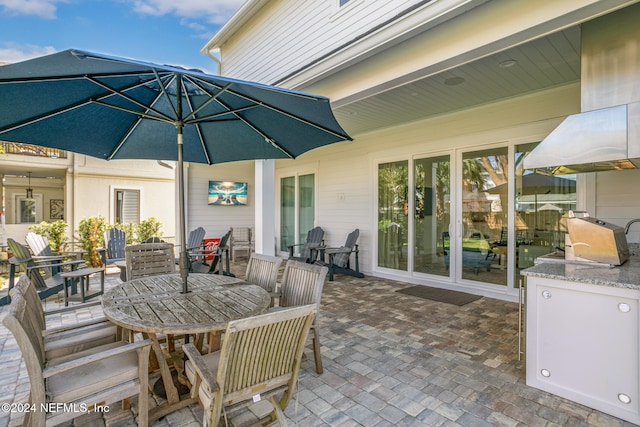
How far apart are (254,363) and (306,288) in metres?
1.13

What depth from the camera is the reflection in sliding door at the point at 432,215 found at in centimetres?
546

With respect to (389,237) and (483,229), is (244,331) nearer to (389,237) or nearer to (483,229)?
(483,229)

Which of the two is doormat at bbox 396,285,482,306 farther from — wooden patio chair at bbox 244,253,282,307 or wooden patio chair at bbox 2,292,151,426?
wooden patio chair at bbox 2,292,151,426

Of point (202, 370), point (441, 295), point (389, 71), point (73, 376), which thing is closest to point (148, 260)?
point (73, 376)

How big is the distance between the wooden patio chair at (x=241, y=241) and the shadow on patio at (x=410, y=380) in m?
5.12

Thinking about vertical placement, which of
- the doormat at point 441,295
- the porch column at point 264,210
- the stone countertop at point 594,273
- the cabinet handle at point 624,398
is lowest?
the doormat at point 441,295

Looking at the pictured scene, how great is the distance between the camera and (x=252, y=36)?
6.49 m

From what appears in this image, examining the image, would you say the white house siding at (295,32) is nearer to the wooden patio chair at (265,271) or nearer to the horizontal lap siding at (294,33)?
the horizontal lap siding at (294,33)

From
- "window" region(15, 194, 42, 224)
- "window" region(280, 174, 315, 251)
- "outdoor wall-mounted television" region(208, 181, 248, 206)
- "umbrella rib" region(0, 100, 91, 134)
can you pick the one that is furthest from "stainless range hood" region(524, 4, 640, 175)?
Result: "window" region(15, 194, 42, 224)

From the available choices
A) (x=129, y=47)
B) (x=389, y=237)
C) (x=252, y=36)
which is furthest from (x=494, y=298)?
(x=129, y=47)

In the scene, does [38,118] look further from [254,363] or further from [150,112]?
[254,363]

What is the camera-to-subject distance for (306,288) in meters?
2.68

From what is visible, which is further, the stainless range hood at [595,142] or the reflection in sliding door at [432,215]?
the reflection in sliding door at [432,215]

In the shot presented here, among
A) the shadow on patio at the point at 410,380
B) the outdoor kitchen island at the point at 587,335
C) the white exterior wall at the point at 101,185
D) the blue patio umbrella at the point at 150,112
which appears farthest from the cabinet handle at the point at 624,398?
the white exterior wall at the point at 101,185
